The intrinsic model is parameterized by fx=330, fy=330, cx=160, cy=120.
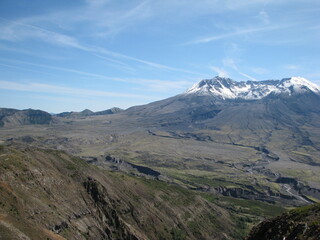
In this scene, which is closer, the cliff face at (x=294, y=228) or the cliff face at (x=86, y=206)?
the cliff face at (x=294, y=228)

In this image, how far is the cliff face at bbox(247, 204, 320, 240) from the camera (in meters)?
30.1

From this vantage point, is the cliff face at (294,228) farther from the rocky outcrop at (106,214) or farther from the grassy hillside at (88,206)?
the rocky outcrop at (106,214)

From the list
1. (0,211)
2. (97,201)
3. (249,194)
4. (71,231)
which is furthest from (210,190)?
(0,211)

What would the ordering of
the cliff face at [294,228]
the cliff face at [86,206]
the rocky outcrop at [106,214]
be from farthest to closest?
the rocky outcrop at [106,214] → the cliff face at [86,206] → the cliff face at [294,228]

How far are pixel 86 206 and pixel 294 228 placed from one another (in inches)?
1828

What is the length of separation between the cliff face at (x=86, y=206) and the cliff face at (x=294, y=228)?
97.8ft

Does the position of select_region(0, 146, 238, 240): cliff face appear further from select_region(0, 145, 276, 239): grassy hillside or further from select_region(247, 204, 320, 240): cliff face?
select_region(247, 204, 320, 240): cliff face

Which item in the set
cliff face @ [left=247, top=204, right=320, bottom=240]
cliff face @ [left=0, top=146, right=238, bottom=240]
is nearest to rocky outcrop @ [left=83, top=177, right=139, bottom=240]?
cliff face @ [left=0, top=146, right=238, bottom=240]

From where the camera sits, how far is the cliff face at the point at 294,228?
30.1 m

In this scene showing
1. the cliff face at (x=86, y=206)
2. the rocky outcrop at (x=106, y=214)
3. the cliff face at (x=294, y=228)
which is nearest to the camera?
the cliff face at (x=294, y=228)

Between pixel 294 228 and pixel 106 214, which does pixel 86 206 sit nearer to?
pixel 106 214

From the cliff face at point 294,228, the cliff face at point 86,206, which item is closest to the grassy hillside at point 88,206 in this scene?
the cliff face at point 86,206

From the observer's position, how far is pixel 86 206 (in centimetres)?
6844

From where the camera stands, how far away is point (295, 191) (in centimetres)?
16538
